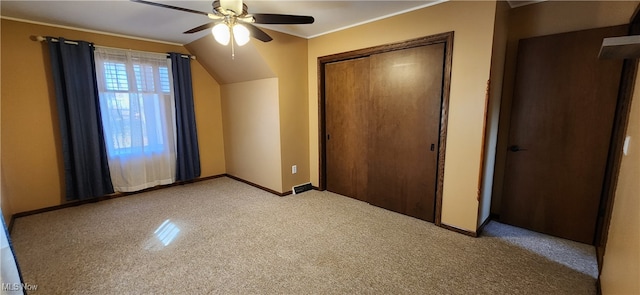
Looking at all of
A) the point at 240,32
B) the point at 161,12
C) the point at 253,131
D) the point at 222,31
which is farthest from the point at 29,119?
the point at 240,32

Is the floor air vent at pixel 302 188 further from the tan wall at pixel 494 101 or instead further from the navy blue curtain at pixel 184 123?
the tan wall at pixel 494 101

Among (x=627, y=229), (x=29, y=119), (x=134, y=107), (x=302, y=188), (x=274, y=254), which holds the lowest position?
(x=274, y=254)

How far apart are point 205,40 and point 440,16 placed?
9.65 feet

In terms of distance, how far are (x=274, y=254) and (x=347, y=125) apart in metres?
1.93

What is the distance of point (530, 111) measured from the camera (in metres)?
2.61

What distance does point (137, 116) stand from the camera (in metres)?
3.76

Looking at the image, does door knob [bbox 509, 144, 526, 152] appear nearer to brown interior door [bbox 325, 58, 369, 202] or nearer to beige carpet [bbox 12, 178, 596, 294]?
beige carpet [bbox 12, 178, 596, 294]

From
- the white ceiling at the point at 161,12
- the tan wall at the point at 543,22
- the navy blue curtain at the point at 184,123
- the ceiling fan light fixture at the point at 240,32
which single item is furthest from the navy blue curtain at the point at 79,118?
the tan wall at the point at 543,22

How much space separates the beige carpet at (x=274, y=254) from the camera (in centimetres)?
192

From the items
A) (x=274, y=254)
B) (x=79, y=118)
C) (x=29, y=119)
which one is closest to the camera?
(x=274, y=254)

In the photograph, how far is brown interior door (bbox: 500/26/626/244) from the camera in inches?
89.6

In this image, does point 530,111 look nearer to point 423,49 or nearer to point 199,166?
point 423,49

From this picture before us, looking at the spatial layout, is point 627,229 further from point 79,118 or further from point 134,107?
point 79,118

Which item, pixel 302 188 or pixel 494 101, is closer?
pixel 494 101
